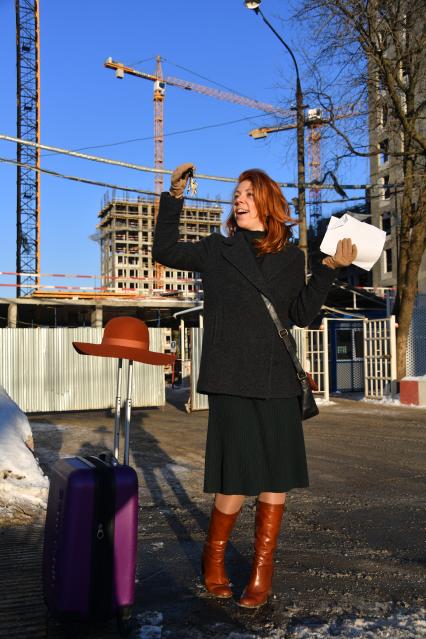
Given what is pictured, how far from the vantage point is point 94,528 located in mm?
2424

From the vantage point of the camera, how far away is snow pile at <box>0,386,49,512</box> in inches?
178

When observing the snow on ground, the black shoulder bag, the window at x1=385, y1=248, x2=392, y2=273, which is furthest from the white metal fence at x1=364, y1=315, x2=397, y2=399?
the window at x1=385, y1=248, x2=392, y2=273

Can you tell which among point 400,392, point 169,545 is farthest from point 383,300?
point 169,545

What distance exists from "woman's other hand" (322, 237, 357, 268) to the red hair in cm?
24

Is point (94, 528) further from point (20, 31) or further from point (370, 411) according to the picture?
point (20, 31)

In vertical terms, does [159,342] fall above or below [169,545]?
above

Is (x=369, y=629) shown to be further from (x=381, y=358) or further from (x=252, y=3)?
(x=252, y=3)

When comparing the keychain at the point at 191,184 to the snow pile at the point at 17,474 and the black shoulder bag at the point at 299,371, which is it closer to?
the black shoulder bag at the point at 299,371

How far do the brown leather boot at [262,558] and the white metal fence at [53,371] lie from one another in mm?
10036

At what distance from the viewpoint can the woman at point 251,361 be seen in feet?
8.66

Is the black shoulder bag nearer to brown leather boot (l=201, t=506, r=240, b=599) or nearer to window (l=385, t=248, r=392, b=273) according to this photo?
brown leather boot (l=201, t=506, r=240, b=599)

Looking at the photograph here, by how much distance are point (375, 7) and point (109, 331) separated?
48.3ft

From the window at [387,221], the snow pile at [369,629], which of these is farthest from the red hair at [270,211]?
the window at [387,221]

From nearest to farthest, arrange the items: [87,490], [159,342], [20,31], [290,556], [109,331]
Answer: [87,490] → [109,331] → [290,556] → [159,342] → [20,31]
